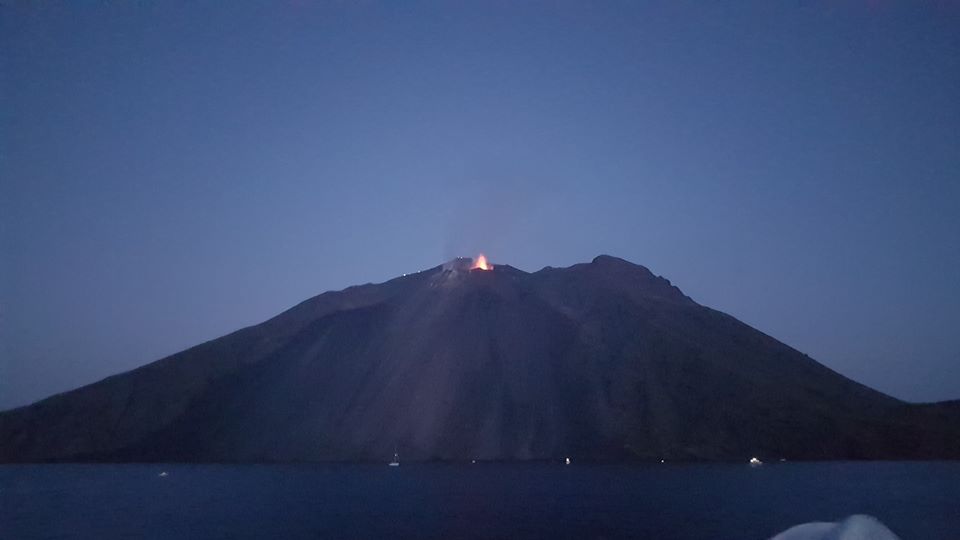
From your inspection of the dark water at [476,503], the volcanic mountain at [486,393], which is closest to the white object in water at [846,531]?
the dark water at [476,503]

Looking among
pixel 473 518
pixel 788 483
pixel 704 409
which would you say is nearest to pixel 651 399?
pixel 704 409

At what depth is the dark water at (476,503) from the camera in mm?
52125

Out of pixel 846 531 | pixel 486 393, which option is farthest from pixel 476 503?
pixel 486 393

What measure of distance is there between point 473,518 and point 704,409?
103 m

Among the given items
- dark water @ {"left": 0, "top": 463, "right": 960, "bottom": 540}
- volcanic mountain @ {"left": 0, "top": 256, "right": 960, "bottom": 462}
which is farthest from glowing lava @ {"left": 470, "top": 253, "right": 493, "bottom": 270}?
dark water @ {"left": 0, "top": 463, "right": 960, "bottom": 540}

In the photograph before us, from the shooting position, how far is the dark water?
171 ft

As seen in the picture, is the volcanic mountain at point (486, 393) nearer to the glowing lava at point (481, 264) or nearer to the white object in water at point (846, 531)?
the glowing lava at point (481, 264)

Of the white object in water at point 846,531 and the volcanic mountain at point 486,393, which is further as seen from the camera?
the volcanic mountain at point 486,393

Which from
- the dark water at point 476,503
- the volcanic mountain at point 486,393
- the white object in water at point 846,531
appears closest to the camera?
the white object in water at point 846,531

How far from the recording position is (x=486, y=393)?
156 meters

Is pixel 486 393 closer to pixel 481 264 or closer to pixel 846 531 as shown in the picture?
pixel 481 264

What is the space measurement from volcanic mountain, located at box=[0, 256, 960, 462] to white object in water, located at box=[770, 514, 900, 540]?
12249 cm

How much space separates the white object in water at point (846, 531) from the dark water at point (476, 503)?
27137 mm

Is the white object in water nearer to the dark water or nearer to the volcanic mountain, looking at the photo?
the dark water
